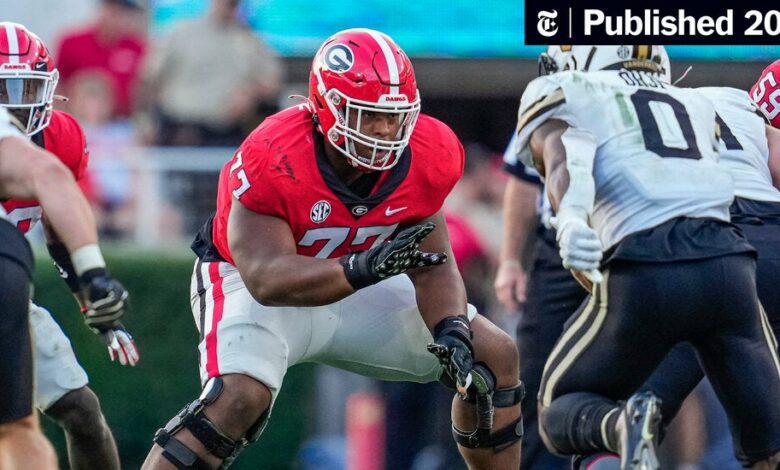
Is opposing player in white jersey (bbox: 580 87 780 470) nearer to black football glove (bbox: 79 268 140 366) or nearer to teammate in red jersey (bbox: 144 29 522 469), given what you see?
teammate in red jersey (bbox: 144 29 522 469)

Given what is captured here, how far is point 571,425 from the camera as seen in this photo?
15.4ft

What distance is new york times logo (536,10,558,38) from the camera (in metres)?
7.23

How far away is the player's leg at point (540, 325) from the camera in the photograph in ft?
20.4

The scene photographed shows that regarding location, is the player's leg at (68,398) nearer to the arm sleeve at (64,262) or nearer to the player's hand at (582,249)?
the arm sleeve at (64,262)

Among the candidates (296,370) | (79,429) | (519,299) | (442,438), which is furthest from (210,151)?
(79,429)

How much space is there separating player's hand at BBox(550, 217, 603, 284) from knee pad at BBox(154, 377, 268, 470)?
1.28 metres

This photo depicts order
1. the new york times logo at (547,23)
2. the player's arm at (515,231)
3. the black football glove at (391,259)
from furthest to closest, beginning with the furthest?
the new york times logo at (547,23) → the player's arm at (515,231) → the black football glove at (391,259)

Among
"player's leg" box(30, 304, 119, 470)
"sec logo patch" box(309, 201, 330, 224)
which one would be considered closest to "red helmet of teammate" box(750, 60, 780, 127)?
"sec logo patch" box(309, 201, 330, 224)

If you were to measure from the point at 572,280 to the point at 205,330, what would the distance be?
6.05 ft

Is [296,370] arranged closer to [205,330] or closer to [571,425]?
[205,330]

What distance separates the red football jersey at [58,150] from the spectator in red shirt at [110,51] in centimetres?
384

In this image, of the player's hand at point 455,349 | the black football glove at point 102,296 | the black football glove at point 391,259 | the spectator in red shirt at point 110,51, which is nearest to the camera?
the black football glove at point 102,296

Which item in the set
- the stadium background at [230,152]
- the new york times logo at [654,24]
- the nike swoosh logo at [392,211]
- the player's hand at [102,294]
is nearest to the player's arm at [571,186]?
the nike swoosh logo at [392,211]

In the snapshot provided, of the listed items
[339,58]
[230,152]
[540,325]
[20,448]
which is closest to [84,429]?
[20,448]
